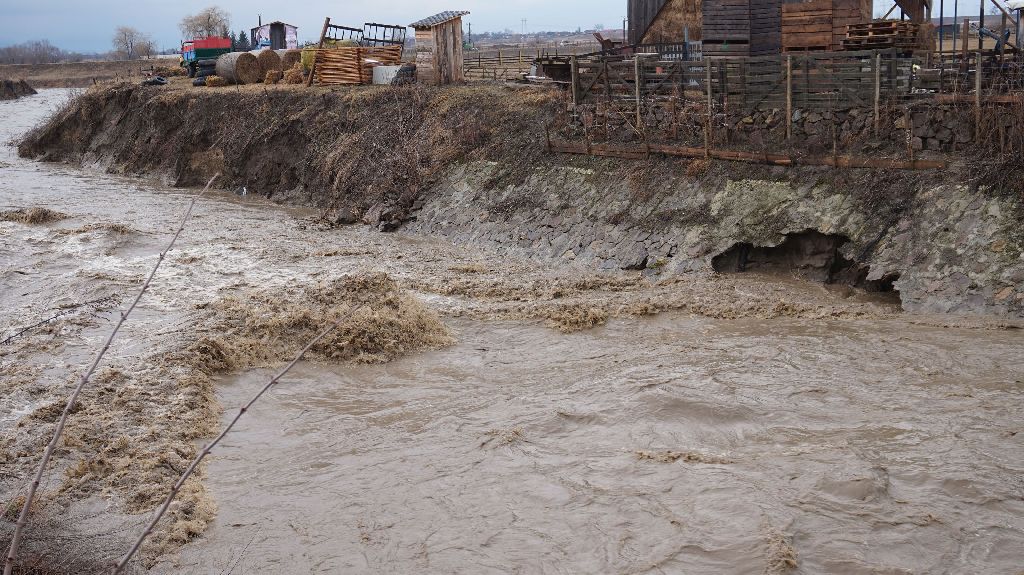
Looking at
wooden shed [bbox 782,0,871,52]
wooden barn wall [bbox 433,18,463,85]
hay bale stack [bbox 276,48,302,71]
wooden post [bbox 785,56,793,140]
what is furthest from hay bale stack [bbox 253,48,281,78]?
wooden post [bbox 785,56,793,140]

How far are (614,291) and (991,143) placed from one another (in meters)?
6.13

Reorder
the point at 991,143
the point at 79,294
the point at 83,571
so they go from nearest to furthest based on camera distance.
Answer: the point at 83,571
the point at 991,143
the point at 79,294

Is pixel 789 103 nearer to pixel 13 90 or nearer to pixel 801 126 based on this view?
pixel 801 126

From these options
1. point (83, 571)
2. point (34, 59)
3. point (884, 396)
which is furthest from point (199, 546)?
point (34, 59)

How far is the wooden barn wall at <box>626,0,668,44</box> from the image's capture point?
2525cm

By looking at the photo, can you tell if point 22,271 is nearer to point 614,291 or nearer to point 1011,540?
point 614,291

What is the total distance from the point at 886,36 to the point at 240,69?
22976 mm

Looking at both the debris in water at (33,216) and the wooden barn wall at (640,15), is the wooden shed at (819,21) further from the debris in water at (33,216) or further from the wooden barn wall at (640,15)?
the debris in water at (33,216)

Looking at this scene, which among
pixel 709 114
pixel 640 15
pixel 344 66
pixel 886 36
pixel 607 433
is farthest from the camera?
pixel 344 66

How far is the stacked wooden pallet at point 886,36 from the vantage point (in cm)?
1655

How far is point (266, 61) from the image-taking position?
3256 centimetres

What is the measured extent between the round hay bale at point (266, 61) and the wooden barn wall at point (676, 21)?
14630 mm

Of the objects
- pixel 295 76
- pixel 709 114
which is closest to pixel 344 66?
pixel 295 76

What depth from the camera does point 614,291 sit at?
14344mm
